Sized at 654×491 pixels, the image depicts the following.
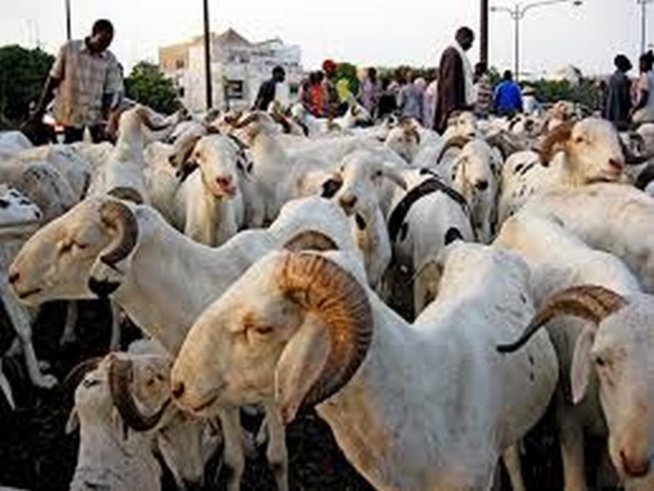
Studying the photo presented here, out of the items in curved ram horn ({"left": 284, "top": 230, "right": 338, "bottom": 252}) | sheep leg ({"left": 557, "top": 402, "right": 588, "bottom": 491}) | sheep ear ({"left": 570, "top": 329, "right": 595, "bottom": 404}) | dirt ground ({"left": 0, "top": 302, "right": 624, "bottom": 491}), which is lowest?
dirt ground ({"left": 0, "top": 302, "right": 624, "bottom": 491})

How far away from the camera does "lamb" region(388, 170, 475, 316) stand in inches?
297

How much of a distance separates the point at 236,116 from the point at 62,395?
20.3 feet

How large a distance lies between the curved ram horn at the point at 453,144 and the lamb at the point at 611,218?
323cm

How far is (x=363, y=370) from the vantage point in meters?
3.68

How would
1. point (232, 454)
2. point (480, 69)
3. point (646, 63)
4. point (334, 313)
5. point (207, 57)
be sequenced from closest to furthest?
point (334, 313) < point (232, 454) < point (646, 63) < point (480, 69) < point (207, 57)

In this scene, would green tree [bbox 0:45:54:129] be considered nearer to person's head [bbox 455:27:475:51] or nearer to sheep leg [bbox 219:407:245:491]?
person's head [bbox 455:27:475:51]

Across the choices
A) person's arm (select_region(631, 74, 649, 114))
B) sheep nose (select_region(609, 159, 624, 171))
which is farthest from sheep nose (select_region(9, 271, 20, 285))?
person's arm (select_region(631, 74, 649, 114))

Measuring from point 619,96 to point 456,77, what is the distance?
389cm

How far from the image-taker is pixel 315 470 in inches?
236

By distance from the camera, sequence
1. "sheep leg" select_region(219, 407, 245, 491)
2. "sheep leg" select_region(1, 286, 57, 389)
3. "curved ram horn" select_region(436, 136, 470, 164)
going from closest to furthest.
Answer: "sheep leg" select_region(219, 407, 245, 491)
"sheep leg" select_region(1, 286, 57, 389)
"curved ram horn" select_region(436, 136, 470, 164)

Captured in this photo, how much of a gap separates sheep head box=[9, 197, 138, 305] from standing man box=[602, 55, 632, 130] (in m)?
11.6

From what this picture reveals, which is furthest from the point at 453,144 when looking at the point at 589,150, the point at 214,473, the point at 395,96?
the point at 395,96

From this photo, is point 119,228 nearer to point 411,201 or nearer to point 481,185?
point 411,201

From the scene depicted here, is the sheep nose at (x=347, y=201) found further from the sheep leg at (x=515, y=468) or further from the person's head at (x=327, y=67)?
the person's head at (x=327, y=67)
